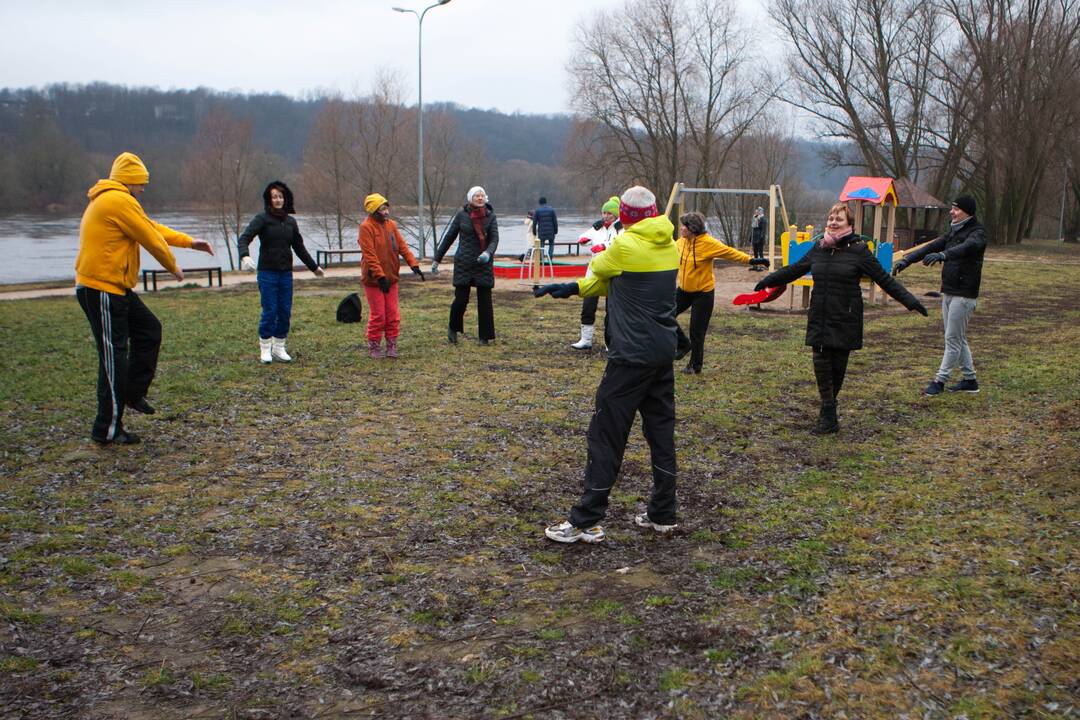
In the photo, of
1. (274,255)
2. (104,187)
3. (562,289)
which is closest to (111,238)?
(104,187)

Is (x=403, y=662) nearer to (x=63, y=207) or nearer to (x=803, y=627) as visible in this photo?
(x=803, y=627)

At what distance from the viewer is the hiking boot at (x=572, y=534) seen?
5082 millimetres

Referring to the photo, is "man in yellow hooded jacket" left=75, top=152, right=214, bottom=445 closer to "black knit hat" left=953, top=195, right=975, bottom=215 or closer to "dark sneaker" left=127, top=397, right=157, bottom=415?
"dark sneaker" left=127, top=397, right=157, bottom=415

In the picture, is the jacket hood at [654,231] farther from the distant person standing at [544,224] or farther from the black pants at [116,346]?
the distant person standing at [544,224]

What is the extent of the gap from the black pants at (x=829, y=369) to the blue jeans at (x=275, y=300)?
5.71 meters

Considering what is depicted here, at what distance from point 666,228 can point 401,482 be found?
102 inches

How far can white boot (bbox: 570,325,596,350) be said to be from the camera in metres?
11.3

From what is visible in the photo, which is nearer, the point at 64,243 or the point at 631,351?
the point at 631,351

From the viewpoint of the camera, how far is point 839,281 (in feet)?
23.9

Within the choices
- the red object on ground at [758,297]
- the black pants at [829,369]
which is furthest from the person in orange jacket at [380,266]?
the black pants at [829,369]

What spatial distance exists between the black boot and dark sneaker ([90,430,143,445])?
5.62m

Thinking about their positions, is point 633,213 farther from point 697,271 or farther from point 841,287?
point 697,271

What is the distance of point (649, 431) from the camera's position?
5.21 metres

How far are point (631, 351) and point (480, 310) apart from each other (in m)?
6.68
